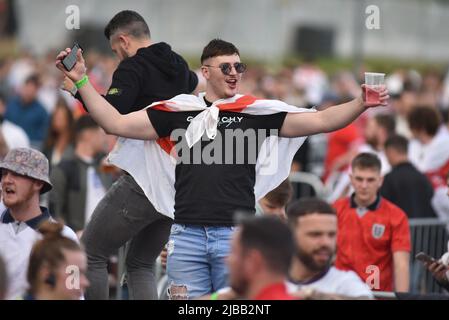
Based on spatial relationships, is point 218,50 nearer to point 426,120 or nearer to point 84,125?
point 84,125

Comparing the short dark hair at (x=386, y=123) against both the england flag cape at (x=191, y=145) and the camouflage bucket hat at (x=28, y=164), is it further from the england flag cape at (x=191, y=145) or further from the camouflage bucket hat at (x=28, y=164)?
the camouflage bucket hat at (x=28, y=164)

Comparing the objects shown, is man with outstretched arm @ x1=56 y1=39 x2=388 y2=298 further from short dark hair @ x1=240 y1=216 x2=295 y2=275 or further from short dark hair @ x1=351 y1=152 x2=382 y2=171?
short dark hair @ x1=351 y1=152 x2=382 y2=171

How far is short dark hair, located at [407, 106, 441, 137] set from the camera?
13266 mm

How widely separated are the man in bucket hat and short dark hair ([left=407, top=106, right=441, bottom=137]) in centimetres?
648

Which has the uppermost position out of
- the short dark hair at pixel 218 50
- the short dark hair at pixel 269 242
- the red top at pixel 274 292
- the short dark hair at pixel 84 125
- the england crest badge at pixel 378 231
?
the short dark hair at pixel 218 50

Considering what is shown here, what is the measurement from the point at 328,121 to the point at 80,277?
1.90m

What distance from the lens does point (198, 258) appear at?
7438 mm

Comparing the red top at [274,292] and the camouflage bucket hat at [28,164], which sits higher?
the camouflage bucket hat at [28,164]

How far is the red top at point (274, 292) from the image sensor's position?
5.67 m

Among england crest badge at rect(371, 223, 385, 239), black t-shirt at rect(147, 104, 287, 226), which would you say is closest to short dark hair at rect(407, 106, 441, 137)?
england crest badge at rect(371, 223, 385, 239)

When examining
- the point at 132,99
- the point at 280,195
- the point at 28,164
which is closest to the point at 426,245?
the point at 280,195

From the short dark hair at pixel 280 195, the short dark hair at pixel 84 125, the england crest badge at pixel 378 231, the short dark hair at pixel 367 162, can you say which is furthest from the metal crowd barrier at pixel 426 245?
the short dark hair at pixel 84 125

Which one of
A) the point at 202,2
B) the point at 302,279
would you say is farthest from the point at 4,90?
the point at 302,279

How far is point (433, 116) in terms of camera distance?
13281 millimetres
